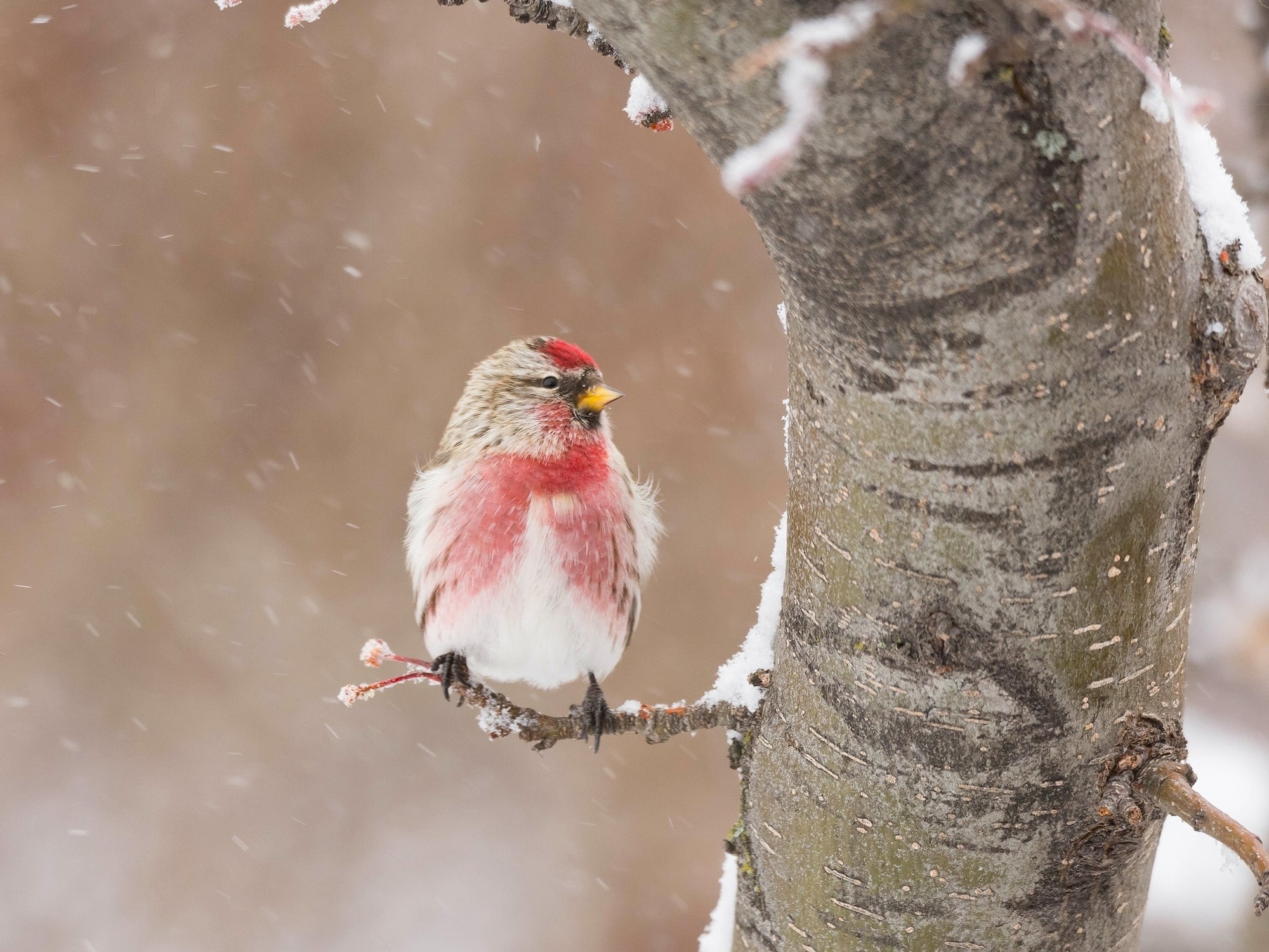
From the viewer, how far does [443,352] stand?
372 centimetres

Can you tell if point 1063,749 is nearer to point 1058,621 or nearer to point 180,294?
point 1058,621

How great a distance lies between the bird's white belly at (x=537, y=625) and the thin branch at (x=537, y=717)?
32cm

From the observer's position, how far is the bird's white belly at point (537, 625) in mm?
1542

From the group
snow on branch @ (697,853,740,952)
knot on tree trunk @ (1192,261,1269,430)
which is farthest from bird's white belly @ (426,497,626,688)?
knot on tree trunk @ (1192,261,1269,430)

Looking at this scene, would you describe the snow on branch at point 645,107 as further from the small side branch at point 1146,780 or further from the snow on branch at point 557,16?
the small side branch at point 1146,780

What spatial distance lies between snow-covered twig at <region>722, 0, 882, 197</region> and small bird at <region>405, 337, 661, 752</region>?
0.99 meters

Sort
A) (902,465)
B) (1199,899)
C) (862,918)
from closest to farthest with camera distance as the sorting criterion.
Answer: (902,465)
(862,918)
(1199,899)

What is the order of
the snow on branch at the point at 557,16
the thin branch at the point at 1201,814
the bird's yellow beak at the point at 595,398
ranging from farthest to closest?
1. the bird's yellow beak at the point at 595,398
2. the snow on branch at the point at 557,16
3. the thin branch at the point at 1201,814

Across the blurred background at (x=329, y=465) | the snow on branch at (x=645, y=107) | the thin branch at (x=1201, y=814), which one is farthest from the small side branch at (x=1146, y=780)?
the blurred background at (x=329, y=465)

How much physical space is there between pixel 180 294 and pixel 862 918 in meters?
3.34

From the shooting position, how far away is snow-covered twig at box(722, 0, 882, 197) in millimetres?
446

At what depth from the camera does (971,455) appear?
70 cm

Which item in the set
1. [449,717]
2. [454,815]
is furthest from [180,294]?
[454,815]

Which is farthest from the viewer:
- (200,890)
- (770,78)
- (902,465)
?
(200,890)
